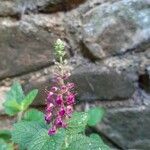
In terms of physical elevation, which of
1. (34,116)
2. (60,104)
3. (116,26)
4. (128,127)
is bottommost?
(128,127)

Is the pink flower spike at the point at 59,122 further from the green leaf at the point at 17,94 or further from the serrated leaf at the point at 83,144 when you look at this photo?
the green leaf at the point at 17,94

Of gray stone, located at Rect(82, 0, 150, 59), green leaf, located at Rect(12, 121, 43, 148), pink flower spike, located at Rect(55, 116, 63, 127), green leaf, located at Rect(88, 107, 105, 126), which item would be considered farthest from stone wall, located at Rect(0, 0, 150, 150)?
pink flower spike, located at Rect(55, 116, 63, 127)

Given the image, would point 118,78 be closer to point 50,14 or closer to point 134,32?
point 134,32

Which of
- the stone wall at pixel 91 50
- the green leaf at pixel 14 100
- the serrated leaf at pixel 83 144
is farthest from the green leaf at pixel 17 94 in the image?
the serrated leaf at pixel 83 144

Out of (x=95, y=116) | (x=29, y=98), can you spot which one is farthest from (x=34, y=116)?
(x=95, y=116)

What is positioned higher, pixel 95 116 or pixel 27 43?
pixel 27 43

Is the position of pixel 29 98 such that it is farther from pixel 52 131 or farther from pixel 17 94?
pixel 52 131

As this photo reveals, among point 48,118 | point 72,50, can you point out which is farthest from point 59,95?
point 72,50
